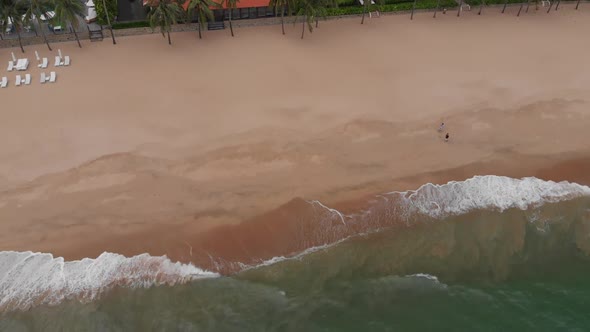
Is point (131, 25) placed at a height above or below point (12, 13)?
below

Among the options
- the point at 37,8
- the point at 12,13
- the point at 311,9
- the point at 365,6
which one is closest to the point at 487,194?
the point at 311,9

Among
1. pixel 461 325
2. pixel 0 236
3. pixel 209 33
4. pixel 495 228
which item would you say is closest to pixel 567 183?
pixel 495 228

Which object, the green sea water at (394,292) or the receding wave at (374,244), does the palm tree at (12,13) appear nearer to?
the receding wave at (374,244)

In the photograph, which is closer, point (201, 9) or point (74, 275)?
point (74, 275)

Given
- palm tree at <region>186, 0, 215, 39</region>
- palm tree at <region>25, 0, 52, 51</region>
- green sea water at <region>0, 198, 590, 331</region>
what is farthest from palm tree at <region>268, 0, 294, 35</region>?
green sea water at <region>0, 198, 590, 331</region>

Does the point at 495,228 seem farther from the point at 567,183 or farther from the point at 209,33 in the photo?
the point at 209,33

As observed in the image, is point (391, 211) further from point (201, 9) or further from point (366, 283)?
point (201, 9)

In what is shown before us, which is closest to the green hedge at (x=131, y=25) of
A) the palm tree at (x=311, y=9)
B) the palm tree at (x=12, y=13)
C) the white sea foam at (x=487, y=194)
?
the palm tree at (x=12, y=13)

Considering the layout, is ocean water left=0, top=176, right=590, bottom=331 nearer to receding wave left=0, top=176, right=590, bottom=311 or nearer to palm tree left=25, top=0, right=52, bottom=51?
receding wave left=0, top=176, right=590, bottom=311

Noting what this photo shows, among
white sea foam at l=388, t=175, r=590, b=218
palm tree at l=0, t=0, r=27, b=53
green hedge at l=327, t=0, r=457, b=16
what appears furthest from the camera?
green hedge at l=327, t=0, r=457, b=16
